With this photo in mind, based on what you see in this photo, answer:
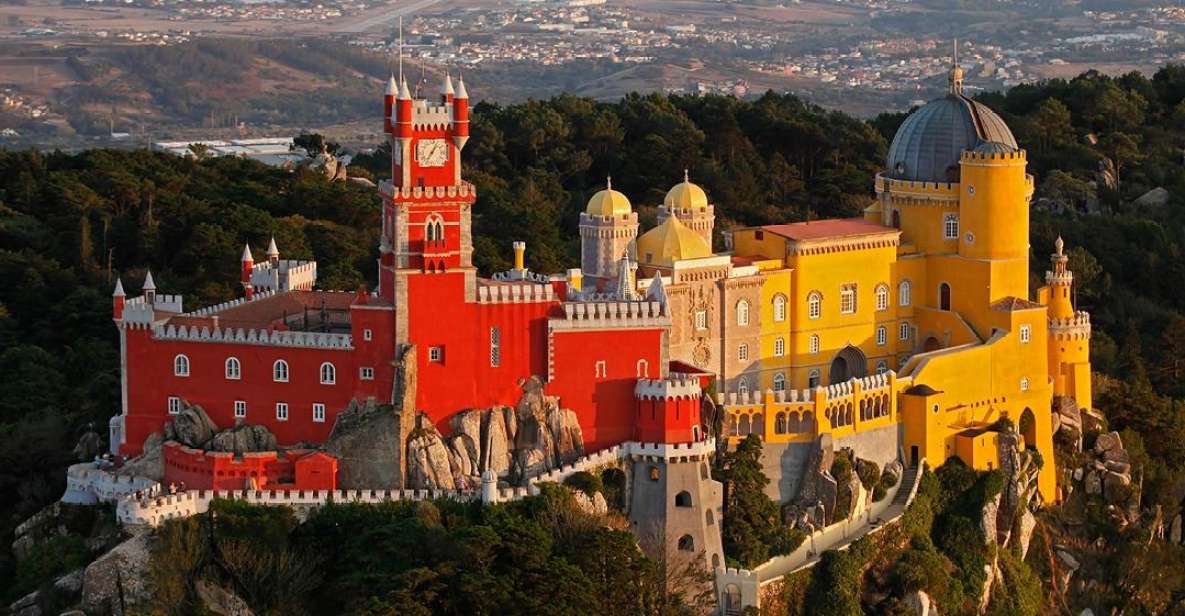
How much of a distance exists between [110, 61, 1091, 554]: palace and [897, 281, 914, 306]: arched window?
0.66 feet

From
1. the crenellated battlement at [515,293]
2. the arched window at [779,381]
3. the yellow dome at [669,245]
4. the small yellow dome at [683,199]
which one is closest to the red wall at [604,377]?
the crenellated battlement at [515,293]

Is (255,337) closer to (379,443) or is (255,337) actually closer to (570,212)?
(379,443)

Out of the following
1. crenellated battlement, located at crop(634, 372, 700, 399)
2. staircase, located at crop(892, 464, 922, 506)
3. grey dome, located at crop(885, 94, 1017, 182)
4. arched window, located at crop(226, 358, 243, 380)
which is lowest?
staircase, located at crop(892, 464, 922, 506)

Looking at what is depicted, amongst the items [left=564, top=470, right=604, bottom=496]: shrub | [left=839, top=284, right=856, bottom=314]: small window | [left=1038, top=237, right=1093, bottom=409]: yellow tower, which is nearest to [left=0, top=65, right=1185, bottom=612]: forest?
[left=1038, top=237, right=1093, bottom=409]: yellow tower

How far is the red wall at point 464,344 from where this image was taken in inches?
2389

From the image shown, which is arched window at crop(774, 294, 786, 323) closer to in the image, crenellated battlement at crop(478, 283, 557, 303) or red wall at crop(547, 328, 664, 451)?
red wall at crop(547, 328, 664, 451)

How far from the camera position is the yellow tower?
237ft

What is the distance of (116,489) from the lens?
199 ft

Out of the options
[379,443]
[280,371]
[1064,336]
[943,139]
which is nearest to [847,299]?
[943,139]

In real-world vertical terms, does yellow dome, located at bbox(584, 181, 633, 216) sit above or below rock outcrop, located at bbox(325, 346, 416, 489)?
above

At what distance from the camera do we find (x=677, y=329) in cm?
6612

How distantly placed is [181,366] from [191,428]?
5.44 ft

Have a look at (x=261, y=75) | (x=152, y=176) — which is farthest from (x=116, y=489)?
(x=261, y=75)

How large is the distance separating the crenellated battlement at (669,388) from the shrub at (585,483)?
2.48 m
